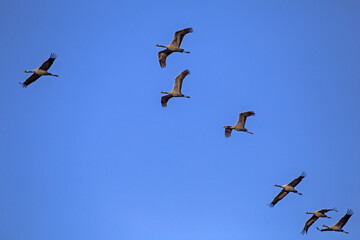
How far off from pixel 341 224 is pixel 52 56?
84.9 ft

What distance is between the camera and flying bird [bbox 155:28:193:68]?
6009cm

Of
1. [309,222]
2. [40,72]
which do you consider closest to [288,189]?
[309,222]

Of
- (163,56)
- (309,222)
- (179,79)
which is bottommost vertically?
(309,222)

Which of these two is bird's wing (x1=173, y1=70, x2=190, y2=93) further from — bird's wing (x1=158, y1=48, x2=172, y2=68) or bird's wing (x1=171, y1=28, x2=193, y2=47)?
bird's wing (x1=171, y1=28, x2=193, y2=47)

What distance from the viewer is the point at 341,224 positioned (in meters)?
60.6

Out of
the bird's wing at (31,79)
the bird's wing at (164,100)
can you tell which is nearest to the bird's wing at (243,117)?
the bird's wing at (164,100)

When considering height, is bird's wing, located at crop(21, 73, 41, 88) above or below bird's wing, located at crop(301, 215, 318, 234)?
above

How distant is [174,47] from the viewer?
202ft

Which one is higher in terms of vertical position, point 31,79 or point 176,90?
point 176,90

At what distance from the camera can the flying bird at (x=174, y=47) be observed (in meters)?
60.1

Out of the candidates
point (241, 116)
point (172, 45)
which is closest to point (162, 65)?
point (172, 45)

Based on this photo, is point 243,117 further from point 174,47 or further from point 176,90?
point 174,47

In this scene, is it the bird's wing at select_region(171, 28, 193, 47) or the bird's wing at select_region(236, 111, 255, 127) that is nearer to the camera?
the bird's wing at select_region(171, 28, 193, 47)

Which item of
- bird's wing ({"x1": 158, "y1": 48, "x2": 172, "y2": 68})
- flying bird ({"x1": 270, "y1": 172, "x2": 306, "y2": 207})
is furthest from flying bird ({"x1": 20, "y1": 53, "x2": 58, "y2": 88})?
flying bird ({"x1": 270, "y1": 172, "x2": 306, "y2": 207})
